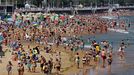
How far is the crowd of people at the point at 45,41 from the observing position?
103 feet

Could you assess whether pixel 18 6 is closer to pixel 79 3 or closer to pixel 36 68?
pixel 79 3

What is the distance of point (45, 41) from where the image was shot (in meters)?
47.4

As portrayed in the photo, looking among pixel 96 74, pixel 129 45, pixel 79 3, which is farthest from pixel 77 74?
pixel 79 3

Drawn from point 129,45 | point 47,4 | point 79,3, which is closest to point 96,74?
point 129,45

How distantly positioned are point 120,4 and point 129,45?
135 metres

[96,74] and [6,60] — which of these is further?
[6,60]

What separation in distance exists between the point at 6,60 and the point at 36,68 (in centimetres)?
371

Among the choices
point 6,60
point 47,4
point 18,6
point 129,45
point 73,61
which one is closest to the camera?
point 6,60

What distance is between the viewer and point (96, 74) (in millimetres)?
31422

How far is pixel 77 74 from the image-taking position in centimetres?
3148

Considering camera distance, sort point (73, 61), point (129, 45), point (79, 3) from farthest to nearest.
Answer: point (79, 3) → point (129, 45) → point (73, 61)

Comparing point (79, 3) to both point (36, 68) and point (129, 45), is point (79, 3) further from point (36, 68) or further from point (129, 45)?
point (36, 68)

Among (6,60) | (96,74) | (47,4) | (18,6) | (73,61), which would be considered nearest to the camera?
(96,74)

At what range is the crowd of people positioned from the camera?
103 ft
